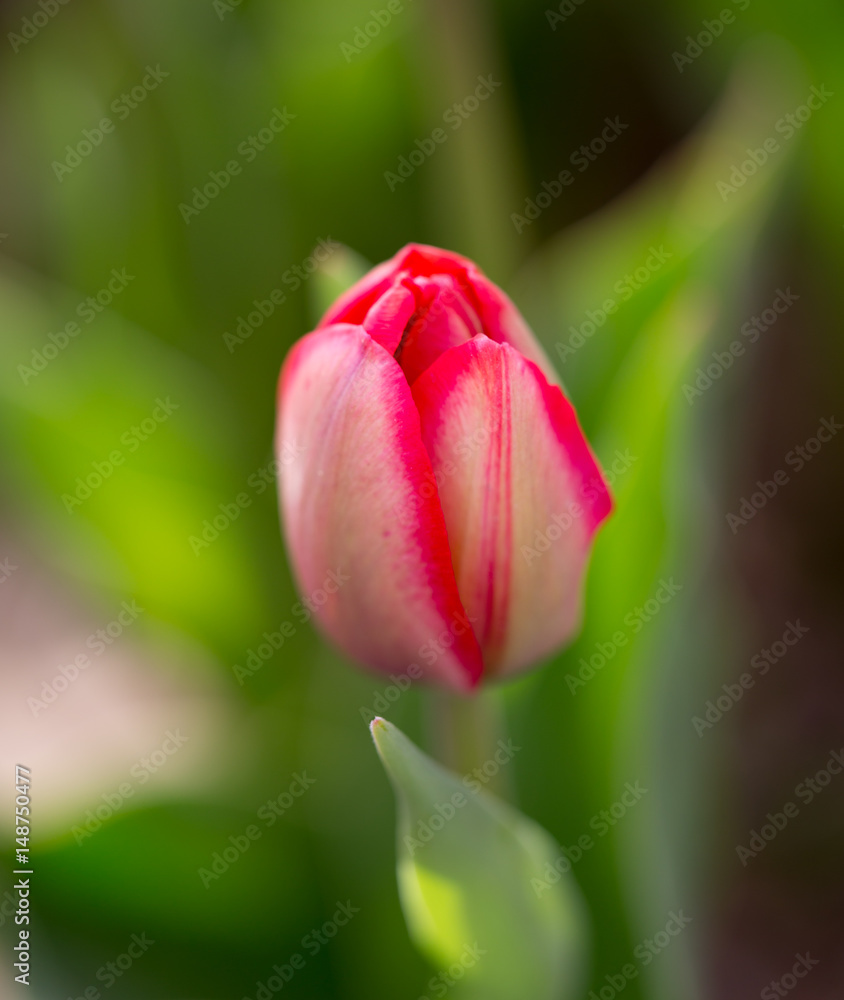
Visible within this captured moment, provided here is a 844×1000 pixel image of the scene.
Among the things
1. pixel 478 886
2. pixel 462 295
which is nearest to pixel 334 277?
pixel 462 295

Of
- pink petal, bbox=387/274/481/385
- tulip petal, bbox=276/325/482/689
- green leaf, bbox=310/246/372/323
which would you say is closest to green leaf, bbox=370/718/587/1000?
tulip petal, bbox=276/325/482/689

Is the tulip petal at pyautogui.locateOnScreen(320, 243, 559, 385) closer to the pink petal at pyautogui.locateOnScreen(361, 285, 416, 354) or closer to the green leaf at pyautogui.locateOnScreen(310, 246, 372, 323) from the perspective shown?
the pink petal at pyautogui.locateOnScreen(361, 285, 416, 354)

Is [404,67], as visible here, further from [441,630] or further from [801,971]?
[801,971]

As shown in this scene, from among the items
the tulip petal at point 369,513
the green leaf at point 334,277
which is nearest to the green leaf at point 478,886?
the tulip petal at point 369,513

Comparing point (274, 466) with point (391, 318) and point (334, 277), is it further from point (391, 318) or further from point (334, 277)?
point (391, 318)

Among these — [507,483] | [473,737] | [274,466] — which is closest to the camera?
[507,483]

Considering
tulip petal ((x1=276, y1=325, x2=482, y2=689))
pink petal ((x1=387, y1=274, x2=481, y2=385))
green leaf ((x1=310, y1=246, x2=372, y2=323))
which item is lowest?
tulip petal ((x1=276, y1=325, x2=482, y2=689))

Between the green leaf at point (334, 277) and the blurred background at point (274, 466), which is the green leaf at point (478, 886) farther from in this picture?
the green leaf at point (334, 277)

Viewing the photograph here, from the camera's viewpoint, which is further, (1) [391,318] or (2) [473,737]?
(2) [473,737]
